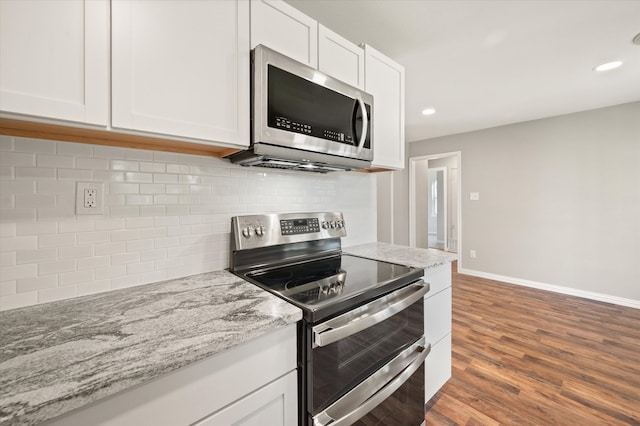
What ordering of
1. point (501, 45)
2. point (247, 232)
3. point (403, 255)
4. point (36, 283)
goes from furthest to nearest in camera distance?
1. point (501, 45)
2. point (403, 255)
3. point (247, 232)
4. point (36, 283)

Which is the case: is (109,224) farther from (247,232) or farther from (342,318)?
(342,318)

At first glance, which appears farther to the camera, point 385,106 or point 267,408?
point 385,106

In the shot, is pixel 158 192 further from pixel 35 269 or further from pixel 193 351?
pixel 193 351

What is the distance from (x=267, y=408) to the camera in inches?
32.8

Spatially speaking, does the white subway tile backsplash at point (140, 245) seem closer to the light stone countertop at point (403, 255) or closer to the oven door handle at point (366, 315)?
the oven door handle at point (366, 315)

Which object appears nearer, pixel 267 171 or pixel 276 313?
pixel 276 313

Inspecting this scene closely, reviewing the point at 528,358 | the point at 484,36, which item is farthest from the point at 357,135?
the point at 528,358

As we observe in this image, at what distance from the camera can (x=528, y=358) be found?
2.11 meters

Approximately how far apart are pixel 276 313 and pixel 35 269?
886 millimetres

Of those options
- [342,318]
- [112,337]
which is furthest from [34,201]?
[342,318]

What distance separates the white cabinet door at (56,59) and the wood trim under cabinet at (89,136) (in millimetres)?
86

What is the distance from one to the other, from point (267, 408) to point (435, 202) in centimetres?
720

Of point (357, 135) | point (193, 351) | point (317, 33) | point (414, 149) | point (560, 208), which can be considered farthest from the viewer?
point (414, 149)

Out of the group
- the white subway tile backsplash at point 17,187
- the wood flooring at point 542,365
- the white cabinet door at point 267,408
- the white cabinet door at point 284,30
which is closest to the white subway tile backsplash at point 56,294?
the white subway tile backsplash at point 17,187
